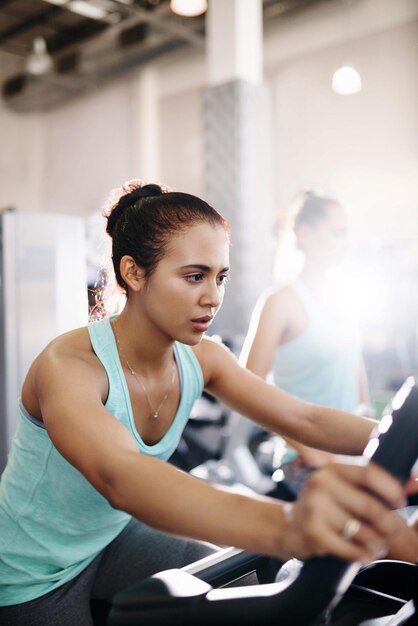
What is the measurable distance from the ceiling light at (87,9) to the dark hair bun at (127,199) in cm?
625

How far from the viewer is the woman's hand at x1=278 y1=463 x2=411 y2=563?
0.53m

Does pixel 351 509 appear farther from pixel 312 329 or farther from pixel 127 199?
pixel 312 329

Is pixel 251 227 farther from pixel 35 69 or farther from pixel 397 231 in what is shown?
pixel 35 69

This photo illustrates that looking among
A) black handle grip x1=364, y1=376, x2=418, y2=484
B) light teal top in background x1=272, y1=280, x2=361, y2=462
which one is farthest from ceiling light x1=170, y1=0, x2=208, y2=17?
black handle grip x1=364, y1=376, x2=418, y2=484

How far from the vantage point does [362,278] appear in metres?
5.42

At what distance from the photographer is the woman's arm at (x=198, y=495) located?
53 centimetres

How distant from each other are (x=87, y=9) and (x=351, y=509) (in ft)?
24.0

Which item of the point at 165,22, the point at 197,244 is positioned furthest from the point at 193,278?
the point at 165,22

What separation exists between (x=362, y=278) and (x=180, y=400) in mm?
4497

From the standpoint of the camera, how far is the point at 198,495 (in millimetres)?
686

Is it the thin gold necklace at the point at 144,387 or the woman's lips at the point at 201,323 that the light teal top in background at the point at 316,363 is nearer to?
the thin gold necklace at the point at 144,387

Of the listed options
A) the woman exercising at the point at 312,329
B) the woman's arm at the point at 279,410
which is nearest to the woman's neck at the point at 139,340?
the woman's arm at the point at 279,410

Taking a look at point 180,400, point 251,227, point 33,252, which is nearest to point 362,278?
point 251,227

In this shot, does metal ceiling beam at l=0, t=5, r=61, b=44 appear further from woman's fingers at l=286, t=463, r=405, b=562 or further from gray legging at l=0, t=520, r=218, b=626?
woman's fingers at l=286, t=463, r=405, b=562
